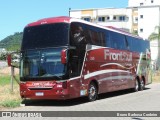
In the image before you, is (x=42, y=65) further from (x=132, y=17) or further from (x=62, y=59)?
→ (x=132, y=17)

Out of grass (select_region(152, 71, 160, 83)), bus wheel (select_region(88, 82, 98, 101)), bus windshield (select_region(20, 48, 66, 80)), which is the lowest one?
grass (select_region(152, 71, 160, 83))

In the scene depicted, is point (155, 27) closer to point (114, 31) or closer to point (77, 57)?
point (114, 31)

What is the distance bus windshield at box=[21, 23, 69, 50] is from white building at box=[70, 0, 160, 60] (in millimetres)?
61152

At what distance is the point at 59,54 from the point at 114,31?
21.6 ft

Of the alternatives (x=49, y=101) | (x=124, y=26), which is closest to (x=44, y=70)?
(x=49, y=101)

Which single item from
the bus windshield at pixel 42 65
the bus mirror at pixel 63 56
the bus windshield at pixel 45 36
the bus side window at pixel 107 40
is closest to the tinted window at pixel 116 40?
the bus side window at pixel 107 40

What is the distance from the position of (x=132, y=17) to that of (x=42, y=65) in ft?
221

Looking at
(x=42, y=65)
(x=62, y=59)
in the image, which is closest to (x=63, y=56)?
(x=62, y=59)

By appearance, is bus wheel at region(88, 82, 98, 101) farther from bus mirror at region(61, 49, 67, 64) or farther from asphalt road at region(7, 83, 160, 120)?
bus mirror at region(61, 49, 67, 64)

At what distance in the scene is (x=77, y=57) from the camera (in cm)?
1781

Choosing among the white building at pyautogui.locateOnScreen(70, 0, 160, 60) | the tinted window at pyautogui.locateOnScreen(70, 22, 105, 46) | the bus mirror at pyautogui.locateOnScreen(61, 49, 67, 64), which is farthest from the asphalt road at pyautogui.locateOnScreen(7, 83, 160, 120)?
the white building at pyautogui.locateOnScreen(70, 0, 160, 60)

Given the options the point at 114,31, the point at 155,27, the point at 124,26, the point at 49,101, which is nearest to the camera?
the point at 49,101

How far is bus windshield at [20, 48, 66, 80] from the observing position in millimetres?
17031

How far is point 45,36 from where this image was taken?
17.7m
